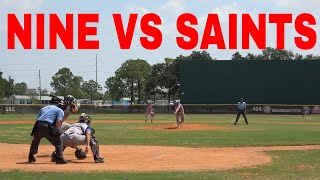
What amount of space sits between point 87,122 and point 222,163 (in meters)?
3.58

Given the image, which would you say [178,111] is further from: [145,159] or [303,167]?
[303,167]

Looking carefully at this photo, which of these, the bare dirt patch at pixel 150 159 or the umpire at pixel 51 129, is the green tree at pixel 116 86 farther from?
the umpire at pixel 51 129

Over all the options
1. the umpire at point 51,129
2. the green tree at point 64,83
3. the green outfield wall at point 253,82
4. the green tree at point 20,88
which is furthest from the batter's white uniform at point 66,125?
the green tree at point 20,88

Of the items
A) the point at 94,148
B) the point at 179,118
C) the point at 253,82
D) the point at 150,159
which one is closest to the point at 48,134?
the point at 94,148

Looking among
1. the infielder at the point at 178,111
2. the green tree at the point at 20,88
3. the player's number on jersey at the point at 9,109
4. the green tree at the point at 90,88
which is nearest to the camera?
the infielder at the point at 178,111

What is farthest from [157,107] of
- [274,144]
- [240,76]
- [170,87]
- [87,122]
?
[87,122]

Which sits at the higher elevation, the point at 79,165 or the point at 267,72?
the point at 267,72

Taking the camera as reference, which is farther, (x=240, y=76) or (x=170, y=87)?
(x=170, y=87)

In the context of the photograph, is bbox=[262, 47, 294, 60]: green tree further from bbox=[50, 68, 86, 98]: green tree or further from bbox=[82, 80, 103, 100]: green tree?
bbox=[82, 80, 103, 100]: green tree

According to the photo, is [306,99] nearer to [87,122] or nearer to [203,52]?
[203,52]

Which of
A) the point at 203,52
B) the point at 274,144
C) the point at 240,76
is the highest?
the point at 203,52

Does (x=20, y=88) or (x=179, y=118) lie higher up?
(x=20, y=88)

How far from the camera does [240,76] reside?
225ft

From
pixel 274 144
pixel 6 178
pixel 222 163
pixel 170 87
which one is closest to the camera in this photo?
pixel 6 178
